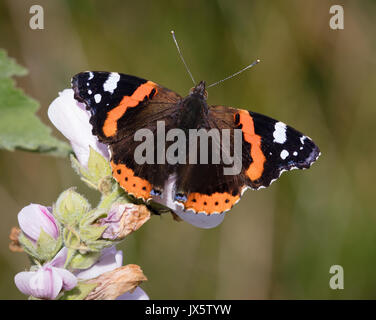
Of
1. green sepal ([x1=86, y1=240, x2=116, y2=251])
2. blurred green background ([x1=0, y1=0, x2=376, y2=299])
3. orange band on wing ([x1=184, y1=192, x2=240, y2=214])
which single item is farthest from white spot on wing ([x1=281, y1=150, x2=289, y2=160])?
blurred green background ([x1=0, y1=0, x2=376, y2=299])

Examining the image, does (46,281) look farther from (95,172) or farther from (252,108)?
(252,108)

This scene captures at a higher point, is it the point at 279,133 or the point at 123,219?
the point at 279,133

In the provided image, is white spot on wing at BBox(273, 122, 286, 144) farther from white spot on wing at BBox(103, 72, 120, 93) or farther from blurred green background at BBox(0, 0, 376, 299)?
blurred green background at BBox(0, 0, 376, 299)

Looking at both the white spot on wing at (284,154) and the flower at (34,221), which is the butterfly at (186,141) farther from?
the flower at (34,221)

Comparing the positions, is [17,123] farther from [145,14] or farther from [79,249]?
[145,14]

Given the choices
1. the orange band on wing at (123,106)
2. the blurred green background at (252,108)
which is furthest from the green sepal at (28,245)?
the blurred green background at (252,108)

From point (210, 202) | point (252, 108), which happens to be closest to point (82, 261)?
point (210, 202)
